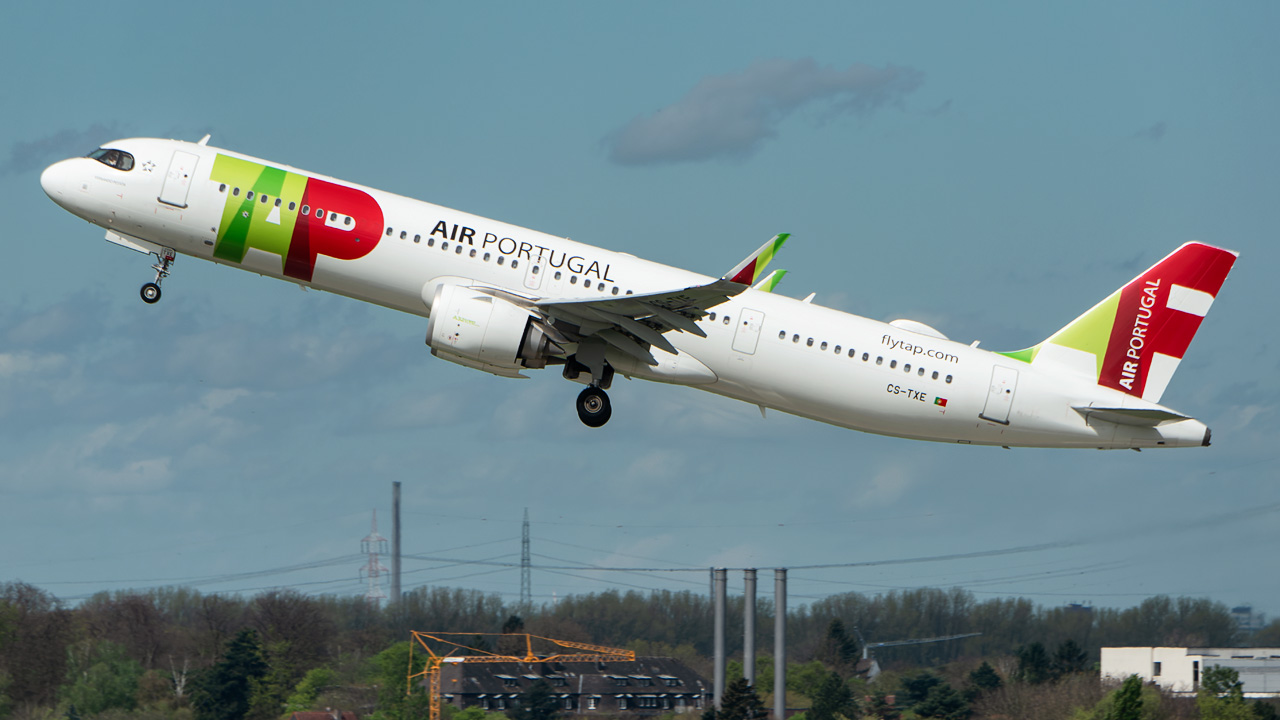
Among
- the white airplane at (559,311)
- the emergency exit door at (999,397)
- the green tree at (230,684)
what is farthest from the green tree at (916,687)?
the emergency exit door at (999,397)

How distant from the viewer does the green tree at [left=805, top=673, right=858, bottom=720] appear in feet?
340

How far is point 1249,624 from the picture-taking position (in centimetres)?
10694

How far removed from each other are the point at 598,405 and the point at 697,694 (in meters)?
75.1

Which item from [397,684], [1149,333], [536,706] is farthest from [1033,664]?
[1149,333]

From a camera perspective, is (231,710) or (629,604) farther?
(629,604)

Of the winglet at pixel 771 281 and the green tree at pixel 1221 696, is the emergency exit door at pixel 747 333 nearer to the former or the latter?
the winglet at pixel 771 281

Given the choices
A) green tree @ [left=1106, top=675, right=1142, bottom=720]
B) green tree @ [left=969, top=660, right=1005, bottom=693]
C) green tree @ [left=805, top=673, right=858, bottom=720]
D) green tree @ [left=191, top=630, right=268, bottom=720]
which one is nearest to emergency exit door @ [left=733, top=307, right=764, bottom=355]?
green tree @ [left=1106, top=675, right=1142, bottom=720]

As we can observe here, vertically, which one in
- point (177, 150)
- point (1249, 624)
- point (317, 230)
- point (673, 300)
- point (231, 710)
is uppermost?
point (177, 150)

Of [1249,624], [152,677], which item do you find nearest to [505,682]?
[152,677]

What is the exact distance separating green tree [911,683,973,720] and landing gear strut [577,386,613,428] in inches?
2972

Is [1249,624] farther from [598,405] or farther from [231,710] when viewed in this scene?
[598,405]

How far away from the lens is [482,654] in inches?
4368

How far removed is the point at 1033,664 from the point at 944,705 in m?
7.72

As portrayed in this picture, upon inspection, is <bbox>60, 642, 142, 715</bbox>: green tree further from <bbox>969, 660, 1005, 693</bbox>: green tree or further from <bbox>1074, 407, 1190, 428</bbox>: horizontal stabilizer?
<bbox>1074, 407, 1190, 428</bbox>: horizontal stabilizer
